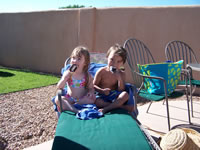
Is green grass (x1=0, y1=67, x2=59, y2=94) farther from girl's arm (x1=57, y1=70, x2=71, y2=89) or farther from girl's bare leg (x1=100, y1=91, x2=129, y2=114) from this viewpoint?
girl's bare leg (x1=100, y1=91, x2=129, y2=114)

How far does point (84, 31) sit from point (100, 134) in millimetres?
4956

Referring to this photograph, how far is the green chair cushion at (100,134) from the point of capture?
147 centimetres

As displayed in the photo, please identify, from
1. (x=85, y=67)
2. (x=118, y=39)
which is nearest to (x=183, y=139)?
(x=85, y=67)

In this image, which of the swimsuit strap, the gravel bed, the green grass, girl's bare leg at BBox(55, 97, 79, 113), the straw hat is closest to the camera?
the straw hat

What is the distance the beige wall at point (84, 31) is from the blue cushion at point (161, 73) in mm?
2561

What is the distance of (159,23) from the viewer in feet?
16.6

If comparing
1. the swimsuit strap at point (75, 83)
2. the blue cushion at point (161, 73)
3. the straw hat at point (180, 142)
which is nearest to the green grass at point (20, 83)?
the swimsuit strap at point (75, 83)

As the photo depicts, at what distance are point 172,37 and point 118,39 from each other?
142 centimetres

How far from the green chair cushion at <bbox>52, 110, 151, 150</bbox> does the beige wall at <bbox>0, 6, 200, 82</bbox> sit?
11.9 feet

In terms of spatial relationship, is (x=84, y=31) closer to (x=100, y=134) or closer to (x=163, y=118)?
(x=163, y=118)

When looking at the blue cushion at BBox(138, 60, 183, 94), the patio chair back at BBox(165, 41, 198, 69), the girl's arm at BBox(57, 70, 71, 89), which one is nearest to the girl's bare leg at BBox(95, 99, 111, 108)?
the girl's arm at BBox(57, 70, 71, 89)

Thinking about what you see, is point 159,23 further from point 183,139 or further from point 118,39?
point 183,139

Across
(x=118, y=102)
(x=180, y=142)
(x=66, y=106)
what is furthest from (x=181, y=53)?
(x=66, y=106)

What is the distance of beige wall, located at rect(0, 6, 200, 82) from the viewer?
16.0 feet
